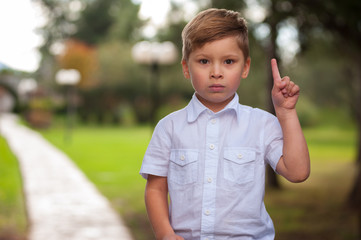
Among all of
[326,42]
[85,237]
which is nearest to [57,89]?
[326,42]

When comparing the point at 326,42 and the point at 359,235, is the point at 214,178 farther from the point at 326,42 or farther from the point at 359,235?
the point at 326,42

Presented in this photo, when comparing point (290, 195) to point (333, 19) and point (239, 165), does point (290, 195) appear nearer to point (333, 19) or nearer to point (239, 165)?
point (333, 19)

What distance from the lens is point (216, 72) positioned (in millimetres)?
1184

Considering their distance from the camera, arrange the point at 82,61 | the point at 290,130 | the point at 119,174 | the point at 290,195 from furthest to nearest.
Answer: the point at 82,61 → the point at 119,174 → the point at 290,195 → the point at 290,130

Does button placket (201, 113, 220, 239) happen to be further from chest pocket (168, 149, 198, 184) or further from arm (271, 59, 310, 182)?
arm (271, 59, 310, 182)

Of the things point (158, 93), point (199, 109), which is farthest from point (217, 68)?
point (158, 93)

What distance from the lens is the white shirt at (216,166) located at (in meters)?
1.20

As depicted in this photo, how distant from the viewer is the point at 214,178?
3.94 feet

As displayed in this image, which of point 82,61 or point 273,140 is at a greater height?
point 82,61

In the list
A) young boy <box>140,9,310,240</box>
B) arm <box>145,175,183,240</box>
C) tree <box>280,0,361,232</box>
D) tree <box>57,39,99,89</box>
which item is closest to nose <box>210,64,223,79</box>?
young boy <box>140,9,310,240</box>

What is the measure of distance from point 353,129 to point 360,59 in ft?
53.6

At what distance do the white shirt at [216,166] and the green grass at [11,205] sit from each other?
463cm

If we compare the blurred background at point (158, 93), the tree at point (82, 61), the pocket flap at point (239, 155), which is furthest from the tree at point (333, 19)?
the tree at point (82, 61)

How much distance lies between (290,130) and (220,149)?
0.61ft
